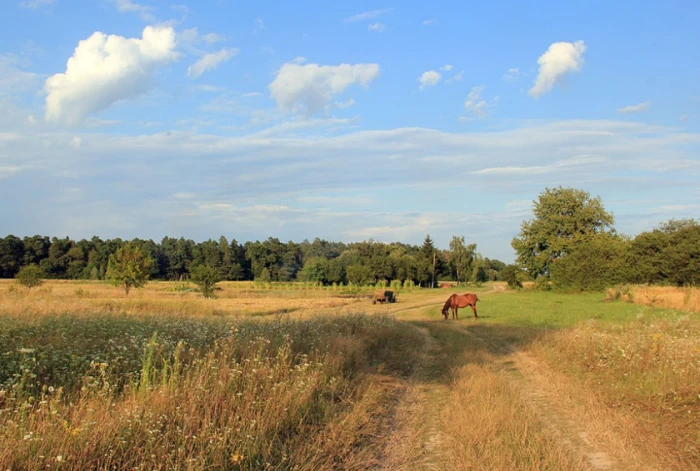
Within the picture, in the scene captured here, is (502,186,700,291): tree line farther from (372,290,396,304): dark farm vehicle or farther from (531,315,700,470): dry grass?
(531,315,700,470): dry grass

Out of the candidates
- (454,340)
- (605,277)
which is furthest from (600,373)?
(605,277)

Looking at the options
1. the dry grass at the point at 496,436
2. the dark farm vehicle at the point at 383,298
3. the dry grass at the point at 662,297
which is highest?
the dry grass at the point at 496,436

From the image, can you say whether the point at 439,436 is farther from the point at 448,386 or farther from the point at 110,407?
the point at 110,407

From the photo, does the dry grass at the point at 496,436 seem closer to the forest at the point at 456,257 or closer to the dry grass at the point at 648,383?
the dry grass at the point at 648,383

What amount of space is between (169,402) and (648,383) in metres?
7.00

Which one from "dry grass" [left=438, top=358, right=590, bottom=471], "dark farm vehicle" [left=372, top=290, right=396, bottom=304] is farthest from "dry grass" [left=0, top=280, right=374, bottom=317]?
"dry grass" [left=438, top=358, right=590, bottom=471]

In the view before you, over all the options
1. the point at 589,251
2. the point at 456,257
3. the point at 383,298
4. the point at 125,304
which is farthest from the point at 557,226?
the point at 456,257

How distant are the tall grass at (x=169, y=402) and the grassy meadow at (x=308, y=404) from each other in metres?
0.02

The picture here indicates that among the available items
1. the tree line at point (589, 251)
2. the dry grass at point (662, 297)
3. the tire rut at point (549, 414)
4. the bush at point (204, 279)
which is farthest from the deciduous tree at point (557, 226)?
the tire rut at point (549, 414)

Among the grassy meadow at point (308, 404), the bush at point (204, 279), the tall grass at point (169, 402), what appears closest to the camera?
the tall grass at point (169, 402)

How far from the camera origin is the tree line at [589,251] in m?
45.4

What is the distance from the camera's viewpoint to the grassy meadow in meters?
4.38

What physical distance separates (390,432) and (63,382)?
156 inches

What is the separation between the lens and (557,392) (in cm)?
856
